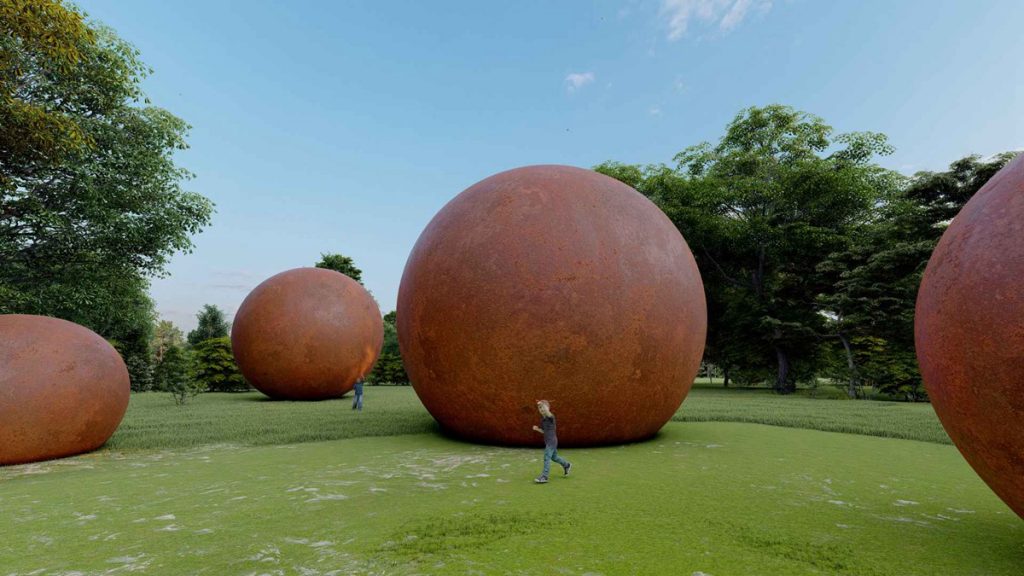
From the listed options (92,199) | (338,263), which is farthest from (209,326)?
(92,199)

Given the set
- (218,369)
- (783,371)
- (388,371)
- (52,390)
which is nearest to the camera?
(52,390)

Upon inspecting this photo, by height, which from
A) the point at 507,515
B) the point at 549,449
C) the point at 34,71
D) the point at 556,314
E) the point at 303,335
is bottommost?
the point at 507,515

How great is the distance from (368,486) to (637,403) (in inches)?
165

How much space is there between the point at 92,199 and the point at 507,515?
69.6 ft

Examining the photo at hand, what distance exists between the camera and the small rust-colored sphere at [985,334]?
135 inches

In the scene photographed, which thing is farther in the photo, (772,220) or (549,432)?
(772,220)

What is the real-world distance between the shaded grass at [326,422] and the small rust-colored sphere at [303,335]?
1.12 m

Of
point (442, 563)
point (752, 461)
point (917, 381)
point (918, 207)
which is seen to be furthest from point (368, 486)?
point (918, 207)

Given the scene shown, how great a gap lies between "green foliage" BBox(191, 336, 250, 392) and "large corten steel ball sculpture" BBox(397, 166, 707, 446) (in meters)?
20.4

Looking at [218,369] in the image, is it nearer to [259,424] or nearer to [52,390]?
[259,424]

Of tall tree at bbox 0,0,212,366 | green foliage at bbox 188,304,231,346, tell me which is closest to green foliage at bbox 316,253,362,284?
green foliage at bbox 188,304,231,346

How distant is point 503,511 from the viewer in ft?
16.4

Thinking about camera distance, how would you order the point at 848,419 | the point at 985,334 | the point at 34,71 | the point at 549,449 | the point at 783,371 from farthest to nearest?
the point at 783,371, the point at 34,71, the point at 848,419, the point at 549,449, the point at 985,334

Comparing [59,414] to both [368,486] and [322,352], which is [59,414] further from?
[322,352]
